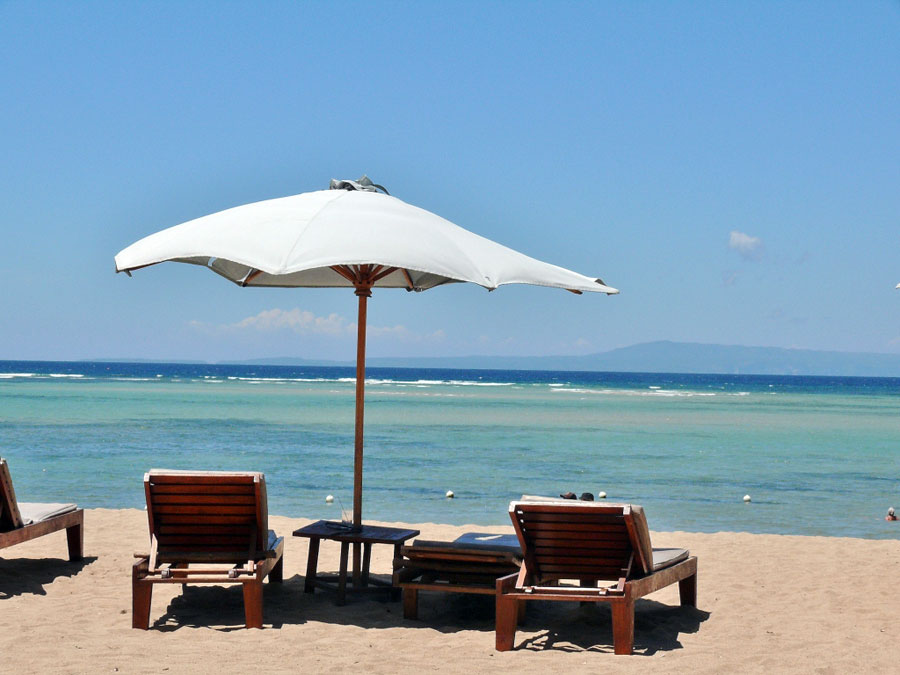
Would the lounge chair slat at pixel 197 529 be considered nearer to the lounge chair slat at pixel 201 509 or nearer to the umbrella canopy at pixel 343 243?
the lounge chair slat at pixel 201 509

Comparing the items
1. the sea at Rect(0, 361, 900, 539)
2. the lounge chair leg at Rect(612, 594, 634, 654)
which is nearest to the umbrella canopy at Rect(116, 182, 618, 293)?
the lounge chair leg at Rect(612, 594, 634, 654)

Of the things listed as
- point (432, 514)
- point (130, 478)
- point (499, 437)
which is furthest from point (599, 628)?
point (499, 437)

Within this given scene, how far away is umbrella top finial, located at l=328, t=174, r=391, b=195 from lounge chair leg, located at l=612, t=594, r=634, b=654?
2903mm

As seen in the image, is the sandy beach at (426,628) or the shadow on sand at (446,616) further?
the shadow on sand at (446,616)

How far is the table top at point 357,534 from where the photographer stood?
5699mm

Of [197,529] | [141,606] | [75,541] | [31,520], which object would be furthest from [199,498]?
[75,541]

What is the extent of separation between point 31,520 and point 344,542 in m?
2.36

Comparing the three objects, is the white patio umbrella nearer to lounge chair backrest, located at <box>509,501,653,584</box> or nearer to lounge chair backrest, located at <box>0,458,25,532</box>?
lounge chair backrest, located at <box>509,501,653,584</box>

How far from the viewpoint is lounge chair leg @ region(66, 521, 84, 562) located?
7220 mm

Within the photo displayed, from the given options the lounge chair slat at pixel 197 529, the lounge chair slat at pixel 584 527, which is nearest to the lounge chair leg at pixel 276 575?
the lounge chair slat at pixel 197 529

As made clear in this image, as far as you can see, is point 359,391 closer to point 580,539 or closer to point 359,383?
point 359,383

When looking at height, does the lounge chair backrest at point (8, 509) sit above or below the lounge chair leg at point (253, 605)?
above

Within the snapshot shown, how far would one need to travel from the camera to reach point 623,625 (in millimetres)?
4906

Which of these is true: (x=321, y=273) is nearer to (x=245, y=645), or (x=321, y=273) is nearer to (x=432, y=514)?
(x=245, y=645)
